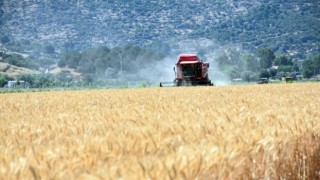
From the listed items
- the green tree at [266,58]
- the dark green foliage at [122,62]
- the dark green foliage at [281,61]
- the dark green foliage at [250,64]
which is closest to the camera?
the dark green foliage at [122,62]

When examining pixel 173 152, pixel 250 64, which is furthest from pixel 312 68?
pixel 173 152

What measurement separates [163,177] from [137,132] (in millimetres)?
1926

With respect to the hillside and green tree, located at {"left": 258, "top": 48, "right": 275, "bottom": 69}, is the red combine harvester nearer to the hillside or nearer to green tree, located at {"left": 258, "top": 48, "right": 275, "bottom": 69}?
the hillside

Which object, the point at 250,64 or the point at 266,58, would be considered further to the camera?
the point at 266,58

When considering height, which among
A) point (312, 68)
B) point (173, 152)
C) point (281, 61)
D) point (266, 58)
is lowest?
point (173, 152)

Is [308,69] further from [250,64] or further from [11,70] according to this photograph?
[11,70]

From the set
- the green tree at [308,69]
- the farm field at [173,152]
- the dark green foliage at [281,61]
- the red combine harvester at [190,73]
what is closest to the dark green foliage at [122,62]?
the dark green foliage at [281,61]

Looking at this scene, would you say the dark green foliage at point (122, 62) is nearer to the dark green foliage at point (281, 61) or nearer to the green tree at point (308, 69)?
the dark green foliage at point (281, 61)

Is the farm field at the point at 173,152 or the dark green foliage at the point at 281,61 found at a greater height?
the dark green foliage at the point at 281,61

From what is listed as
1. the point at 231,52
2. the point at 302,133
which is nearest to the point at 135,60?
the point at 231,52

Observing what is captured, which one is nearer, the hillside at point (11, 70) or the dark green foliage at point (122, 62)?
the hillside at point (11, 70)

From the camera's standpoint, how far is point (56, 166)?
10.3 feet

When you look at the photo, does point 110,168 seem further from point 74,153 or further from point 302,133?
point 302,133

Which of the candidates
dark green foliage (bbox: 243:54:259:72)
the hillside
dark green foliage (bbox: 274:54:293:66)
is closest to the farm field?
the hillside
